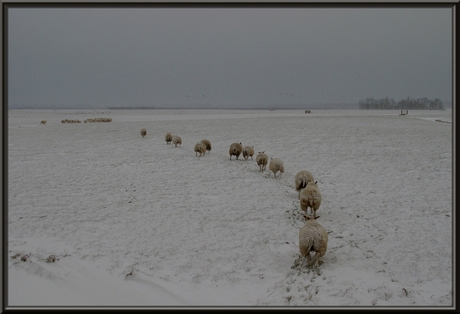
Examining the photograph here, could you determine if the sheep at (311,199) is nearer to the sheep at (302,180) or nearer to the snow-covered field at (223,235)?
the snow-covered field at (223,235)

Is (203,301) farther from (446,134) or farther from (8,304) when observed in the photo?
(446,134)

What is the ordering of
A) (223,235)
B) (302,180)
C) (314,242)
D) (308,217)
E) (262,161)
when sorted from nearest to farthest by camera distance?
(314,242), (308,217), (223,235), (302,180), (262,161)

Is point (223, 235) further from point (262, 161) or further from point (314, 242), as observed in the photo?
point (262, 161)

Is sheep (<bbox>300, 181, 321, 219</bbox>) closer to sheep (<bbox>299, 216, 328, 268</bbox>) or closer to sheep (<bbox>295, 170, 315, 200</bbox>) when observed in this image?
sheep (<bbox>295, 170, 315, 200</bbox>)

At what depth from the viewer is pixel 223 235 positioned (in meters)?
7.46

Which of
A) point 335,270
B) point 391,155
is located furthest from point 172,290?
point 391,155

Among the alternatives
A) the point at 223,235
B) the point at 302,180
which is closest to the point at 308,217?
the point at 223,235

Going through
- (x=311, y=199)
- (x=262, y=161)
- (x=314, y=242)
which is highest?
(x=262, y=161)

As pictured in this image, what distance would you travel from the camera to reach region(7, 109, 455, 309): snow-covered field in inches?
196

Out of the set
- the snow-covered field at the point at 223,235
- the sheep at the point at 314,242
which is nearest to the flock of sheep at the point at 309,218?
the sheep at the point at 314,242

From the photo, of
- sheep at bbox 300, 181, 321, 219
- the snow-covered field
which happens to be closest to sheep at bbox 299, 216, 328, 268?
the snow-covered field

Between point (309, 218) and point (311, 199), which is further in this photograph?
point (311, 199)

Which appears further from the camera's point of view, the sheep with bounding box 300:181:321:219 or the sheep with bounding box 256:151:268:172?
the sheep with bounding box 256:151:268:172

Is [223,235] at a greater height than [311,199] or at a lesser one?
lesser
